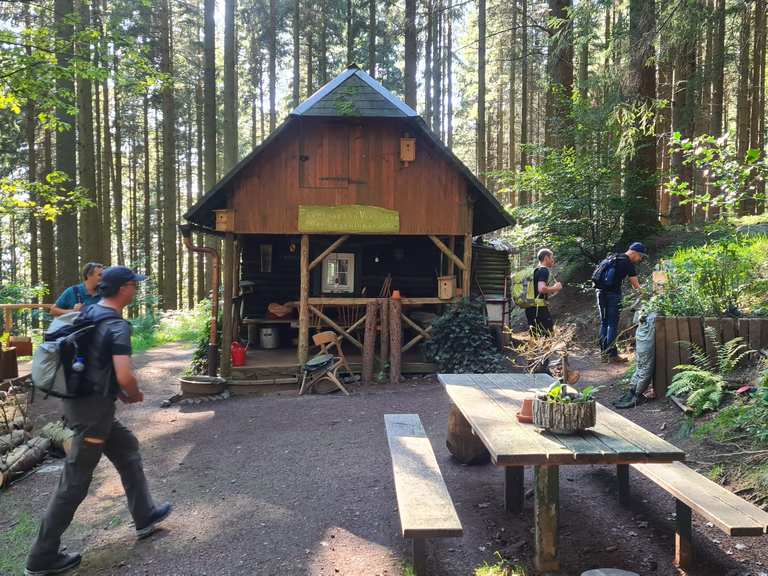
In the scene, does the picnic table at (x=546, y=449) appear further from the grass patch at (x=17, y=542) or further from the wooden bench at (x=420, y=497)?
the grass patch at (x=17, y=542)

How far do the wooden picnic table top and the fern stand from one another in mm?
2374

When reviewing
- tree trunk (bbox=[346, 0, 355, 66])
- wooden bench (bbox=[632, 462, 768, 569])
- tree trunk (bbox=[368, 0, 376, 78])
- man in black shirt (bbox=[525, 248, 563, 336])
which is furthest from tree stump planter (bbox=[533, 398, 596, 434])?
tree trunk (bbox=[346, 0, 355, 66])

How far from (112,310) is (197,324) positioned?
53.2ft

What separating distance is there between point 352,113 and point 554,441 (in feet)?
26.4

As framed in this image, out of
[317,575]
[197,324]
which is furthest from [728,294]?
[197,324]

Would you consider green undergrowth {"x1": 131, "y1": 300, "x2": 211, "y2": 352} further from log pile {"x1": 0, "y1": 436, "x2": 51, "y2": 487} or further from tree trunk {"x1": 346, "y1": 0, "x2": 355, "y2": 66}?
tree trunk {"x1": 346, "y1": 0, "x2": 355, "y2": 66}

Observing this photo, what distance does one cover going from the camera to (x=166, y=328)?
19.0 metres

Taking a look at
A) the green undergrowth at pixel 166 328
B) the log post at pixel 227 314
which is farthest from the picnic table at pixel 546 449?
the green undergrowth at pixel 166 328

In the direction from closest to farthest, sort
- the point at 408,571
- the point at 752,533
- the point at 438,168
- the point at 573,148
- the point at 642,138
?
the point at 752,533 → the point at 408,571 → the point at 438,168 → the point at 642,138 → the point at 573,148

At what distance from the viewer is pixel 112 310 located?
3.90 metres

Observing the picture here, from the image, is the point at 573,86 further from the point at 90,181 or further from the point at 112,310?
the point at 112,310

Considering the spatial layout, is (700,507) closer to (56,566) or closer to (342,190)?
(56,566)

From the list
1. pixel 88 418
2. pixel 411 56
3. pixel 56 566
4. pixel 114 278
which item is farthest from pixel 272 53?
pixel 56 566

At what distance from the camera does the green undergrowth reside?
17.3m
